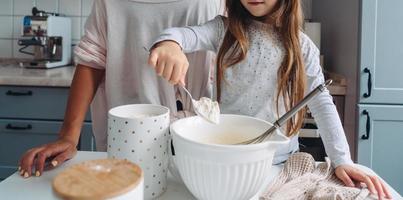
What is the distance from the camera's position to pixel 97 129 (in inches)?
37.5

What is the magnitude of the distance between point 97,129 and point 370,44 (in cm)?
117

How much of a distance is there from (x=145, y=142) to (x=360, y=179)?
0.36m

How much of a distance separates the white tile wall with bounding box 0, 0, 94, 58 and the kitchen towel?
188cm

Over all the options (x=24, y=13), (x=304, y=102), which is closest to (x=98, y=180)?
(x=304, y=102)

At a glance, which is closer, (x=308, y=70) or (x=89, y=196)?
(x=89, y=196)

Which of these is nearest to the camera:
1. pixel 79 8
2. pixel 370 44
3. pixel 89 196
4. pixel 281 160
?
pixel 89 196

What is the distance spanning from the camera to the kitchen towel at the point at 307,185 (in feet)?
1.79

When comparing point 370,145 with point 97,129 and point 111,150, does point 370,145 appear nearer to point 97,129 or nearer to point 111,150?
point 97,129

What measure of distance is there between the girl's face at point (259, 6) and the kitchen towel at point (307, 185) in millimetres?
307

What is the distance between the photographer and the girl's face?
77 centimetres

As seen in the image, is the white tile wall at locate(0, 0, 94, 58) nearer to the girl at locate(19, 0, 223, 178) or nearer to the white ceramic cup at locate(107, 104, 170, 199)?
the girl at locate(19, 0, 223, 178)

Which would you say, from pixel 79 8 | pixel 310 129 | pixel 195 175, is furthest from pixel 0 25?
pixel 195 175

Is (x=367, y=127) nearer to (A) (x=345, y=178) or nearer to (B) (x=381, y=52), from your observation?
(B) (x=381, y=52)

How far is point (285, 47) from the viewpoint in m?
0.81
